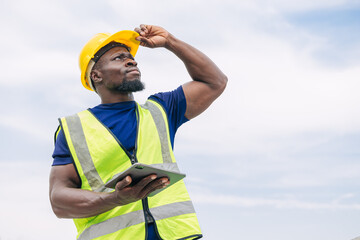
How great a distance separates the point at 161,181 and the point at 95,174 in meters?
0.94

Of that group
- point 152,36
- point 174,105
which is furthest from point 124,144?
point 152,36

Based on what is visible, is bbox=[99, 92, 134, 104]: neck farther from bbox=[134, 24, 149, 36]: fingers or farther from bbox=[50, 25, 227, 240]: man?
bbox=[134, 24, 149, 36]: fingers

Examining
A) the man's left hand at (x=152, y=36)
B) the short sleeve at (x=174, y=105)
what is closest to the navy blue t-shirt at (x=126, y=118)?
the short sleeve at (x=174, y=105)

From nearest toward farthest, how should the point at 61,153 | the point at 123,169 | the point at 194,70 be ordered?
the point at 123,169, the point at 61,153, the point at 194,70

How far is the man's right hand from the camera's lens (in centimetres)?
367

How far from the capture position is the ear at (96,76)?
16.9ft

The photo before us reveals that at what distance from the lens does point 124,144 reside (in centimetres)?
450

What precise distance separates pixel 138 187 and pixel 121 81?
1523 millimetres

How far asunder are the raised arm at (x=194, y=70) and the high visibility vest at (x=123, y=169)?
2.01 feet

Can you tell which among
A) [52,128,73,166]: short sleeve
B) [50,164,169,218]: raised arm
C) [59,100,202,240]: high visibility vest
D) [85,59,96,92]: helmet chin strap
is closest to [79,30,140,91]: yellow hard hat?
[85,59,96,92]: helmet chin strap

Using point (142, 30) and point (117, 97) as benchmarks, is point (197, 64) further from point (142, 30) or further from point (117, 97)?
point (117, 97)

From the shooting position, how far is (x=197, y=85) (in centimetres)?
527

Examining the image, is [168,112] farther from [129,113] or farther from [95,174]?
[95,174]

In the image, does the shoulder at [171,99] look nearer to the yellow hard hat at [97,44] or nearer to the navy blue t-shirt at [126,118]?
the navy blue t-shirt at [126,118]
